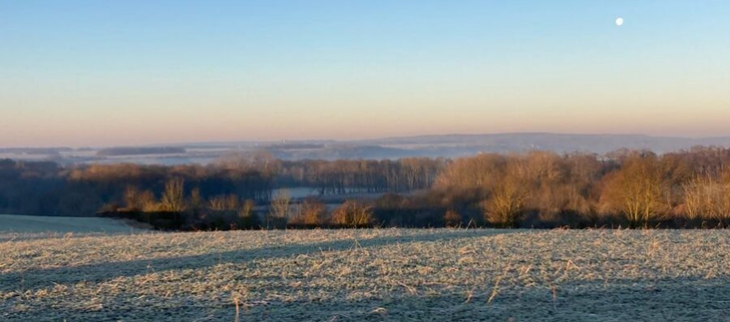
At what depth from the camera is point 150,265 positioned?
1095 centimetres

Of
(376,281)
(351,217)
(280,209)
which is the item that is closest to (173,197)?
(280,209)

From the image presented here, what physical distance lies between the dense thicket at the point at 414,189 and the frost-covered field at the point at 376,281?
16077 millimetres

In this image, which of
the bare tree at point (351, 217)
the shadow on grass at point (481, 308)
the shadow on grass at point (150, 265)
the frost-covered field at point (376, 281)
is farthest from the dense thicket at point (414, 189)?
the shadow on grass at point (481, 308)

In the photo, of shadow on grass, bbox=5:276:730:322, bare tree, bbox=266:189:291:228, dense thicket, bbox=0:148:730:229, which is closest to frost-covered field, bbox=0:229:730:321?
shadow on grass, bbox=5:276:730:322

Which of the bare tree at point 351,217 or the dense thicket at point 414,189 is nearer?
the bare tree at point 351,217

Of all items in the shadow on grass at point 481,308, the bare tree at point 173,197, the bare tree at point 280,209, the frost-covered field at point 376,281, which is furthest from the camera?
the bare tree at point 173,197

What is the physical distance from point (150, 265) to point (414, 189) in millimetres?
Answer: 45292

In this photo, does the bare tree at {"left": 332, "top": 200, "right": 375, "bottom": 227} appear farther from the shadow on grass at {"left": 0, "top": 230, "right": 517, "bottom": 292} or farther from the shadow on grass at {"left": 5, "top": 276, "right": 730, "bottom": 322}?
the shadow on grass at {"left": 5, "top": 276, "right": 730, "bottom": 322}

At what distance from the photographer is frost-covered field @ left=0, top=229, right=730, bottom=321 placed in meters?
7.33

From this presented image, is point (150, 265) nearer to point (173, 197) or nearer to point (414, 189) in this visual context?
point (173, 197)

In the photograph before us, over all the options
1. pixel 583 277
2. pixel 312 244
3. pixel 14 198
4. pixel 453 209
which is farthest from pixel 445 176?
pixel 583 277

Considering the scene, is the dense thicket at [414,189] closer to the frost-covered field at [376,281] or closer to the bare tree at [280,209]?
the bare tree at [280,209]

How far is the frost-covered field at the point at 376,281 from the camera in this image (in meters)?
7.33

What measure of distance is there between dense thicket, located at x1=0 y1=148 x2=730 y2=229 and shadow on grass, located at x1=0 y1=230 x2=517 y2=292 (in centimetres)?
1541
